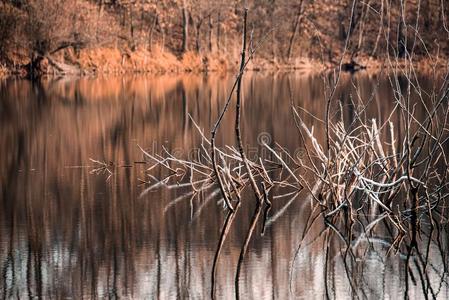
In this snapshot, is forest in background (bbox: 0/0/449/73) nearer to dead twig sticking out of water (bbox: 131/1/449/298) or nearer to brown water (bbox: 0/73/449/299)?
brown water (bbox: 0/73/449/299)

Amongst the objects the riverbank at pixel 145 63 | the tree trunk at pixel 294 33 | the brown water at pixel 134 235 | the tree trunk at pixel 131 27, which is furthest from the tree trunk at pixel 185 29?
the brown water at pixel 134 235

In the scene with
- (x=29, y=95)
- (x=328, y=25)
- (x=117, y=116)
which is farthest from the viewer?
(x=328, y=25)

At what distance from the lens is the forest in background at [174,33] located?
163 ft

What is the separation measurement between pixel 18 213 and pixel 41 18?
3701 centimetres

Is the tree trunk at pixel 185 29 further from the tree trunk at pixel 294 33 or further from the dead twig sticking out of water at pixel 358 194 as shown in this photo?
the dead twig sticking out of water at pixel 358 194

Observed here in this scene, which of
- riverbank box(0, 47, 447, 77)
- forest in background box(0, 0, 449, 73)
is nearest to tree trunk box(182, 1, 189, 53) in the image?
forest in background box(0, 0, 449, 73)

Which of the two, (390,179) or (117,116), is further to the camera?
(117,116)

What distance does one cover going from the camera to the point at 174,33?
62.3 metres

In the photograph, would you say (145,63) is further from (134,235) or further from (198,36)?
(134,235)

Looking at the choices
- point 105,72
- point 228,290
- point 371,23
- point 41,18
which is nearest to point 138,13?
point 105,72

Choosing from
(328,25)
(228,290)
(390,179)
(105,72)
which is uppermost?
(328,25)

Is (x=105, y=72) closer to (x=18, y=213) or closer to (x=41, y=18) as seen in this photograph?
(x=41, y=18)

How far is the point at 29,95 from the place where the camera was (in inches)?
1454

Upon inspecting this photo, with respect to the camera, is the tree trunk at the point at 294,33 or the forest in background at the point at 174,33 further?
the tree trunk at the point at 294,33
